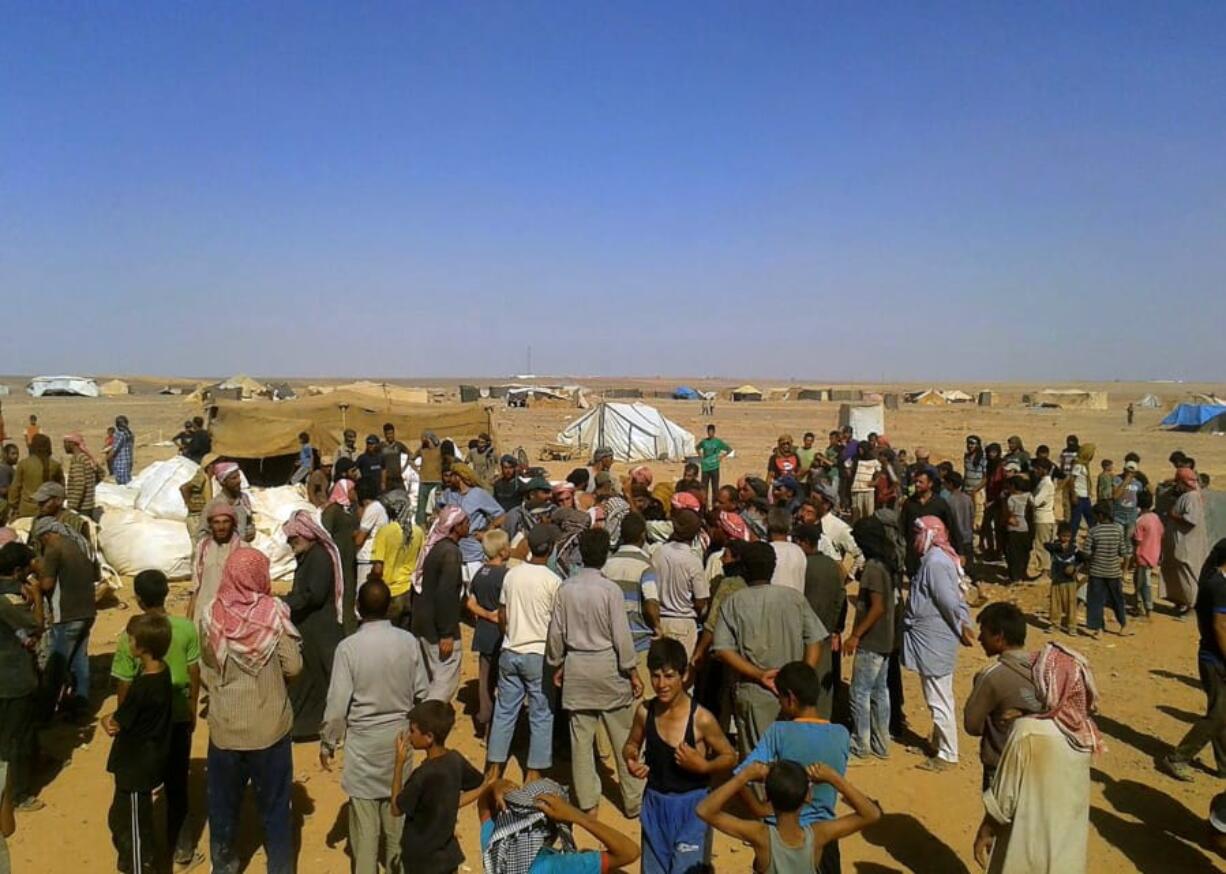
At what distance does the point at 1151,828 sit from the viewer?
5.21 metres

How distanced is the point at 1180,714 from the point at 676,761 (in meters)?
5.83

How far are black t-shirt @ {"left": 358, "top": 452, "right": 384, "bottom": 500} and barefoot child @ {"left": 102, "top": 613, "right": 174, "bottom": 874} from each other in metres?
5.17

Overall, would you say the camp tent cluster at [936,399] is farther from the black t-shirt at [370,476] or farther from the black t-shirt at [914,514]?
the black t-shirt at [914,514]

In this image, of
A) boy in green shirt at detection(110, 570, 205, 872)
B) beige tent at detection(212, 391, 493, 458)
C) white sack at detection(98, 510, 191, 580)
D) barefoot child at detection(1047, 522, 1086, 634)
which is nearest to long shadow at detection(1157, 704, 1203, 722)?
barefoot child at detection(1047, 522, 1086, 634)

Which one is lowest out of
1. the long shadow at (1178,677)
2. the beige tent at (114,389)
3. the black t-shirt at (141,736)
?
the long shadow at (1178,677)

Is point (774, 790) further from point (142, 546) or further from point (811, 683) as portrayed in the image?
point (142, 546)

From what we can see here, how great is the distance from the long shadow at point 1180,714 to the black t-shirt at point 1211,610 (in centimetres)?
229

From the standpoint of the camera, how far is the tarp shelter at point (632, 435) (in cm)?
2786

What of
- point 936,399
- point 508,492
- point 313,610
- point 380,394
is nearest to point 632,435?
point 380,394

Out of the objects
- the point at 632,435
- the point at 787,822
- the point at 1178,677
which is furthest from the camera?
the point at 632,435

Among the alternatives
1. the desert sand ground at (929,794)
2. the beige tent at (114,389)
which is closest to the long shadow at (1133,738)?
the desert sand ground at (929,794)

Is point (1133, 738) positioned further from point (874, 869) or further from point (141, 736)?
point (141, 736)

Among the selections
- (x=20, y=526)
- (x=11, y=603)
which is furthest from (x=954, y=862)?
(x=20, y=526)

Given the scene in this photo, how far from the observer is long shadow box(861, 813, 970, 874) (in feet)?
15.8
